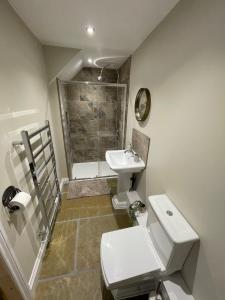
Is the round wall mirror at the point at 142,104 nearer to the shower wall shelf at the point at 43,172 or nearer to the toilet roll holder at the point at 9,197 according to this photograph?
the shower wall shelf at the point at 43,172

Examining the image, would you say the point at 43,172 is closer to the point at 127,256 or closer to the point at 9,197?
the point at 9,197

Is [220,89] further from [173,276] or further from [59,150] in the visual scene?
[59,150]

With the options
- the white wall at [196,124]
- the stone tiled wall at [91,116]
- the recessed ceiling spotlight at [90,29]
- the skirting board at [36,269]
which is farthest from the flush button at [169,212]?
the stone tiled wall at [91,116]

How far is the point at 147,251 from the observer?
3.97 ft

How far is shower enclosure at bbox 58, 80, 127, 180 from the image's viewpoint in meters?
3.04

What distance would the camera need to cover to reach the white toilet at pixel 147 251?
1032mm

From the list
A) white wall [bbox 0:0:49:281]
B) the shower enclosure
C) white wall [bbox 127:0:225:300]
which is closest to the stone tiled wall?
the shower enclosure

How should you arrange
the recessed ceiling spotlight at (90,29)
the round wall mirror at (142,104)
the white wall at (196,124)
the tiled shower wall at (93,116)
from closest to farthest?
1. the white wall at (196,124)
2. the recessed ceiling spotlight at (90,29)
3. the round wall mirror at (142,104)
4. the tiled shower wall at (93,116)

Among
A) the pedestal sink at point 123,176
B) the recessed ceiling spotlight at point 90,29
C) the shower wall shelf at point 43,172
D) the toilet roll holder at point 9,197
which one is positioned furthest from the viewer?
the pedestal sink at point 123,176

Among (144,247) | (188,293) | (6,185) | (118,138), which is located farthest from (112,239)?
(118,138)

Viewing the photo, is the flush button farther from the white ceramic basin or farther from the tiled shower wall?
the tiled shower wall

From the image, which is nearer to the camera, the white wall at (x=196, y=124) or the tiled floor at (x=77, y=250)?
the white wall at (x=196, y=124)

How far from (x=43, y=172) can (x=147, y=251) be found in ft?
4.76

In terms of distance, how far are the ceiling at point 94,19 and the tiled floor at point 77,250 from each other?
244cm
